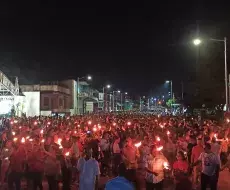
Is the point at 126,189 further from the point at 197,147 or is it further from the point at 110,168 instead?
the point at 110,168

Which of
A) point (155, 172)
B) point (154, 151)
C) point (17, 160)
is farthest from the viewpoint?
point (17, 160)

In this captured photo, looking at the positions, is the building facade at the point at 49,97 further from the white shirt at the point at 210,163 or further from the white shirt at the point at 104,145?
the white shirt at the point at 210,163

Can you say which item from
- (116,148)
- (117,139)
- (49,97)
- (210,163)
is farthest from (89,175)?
(49,97)

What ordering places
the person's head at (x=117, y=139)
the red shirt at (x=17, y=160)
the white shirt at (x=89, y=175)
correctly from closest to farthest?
the white shirt at (x=89, y=175), the red shirt at (x=17, y=160), the person's head at (x=117, y=139)

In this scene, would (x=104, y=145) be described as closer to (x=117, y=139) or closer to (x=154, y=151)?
(x=117, y=139)

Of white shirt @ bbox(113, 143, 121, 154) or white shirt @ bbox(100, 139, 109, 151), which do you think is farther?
white shirt @ bbox(100, 139, 109, 151)

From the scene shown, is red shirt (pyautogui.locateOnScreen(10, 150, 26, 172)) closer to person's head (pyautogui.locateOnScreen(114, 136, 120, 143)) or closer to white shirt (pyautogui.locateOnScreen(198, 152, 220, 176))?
person's head (pyautogui.locateOnScreen(114, 136, 120, 143))

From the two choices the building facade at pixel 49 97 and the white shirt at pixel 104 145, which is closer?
the white shirt at pixel 104 145

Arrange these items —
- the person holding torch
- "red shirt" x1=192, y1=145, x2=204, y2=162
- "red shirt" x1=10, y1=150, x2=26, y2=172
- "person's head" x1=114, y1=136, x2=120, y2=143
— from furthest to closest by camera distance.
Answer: "person's head" x1=114, y1=136, x2=120, y2=143
"red shirt" x1=192, y1=145, x2=204, y2=162
"red shirt" x1=10, y1=150, x2=26, y2=172
the person holding torch

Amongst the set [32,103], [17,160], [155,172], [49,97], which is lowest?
[155,172]

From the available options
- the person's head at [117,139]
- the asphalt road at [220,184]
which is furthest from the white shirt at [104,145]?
the asphalt road at [220,184]

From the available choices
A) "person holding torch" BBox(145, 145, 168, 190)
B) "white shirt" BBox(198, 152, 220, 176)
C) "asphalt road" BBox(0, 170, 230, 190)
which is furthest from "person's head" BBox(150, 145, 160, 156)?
"asphalt road" BBox(0, 170, 230, 190)

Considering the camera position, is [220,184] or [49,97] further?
[49,97]

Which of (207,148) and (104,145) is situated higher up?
(207,148)
